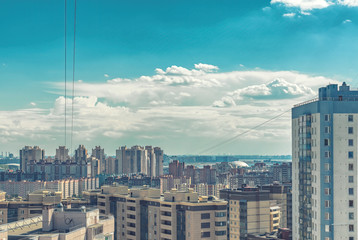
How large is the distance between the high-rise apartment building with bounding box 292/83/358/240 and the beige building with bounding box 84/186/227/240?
44.7 feet

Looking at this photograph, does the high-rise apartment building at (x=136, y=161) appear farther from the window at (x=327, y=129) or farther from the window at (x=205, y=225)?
the window at (x=327, y=129)

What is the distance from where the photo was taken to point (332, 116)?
33.1 m

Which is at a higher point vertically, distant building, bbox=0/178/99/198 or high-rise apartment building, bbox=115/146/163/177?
high-rise apartment building, bbox=115/146/163/177

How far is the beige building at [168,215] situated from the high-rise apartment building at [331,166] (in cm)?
1363

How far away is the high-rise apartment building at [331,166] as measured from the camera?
32.3 metres

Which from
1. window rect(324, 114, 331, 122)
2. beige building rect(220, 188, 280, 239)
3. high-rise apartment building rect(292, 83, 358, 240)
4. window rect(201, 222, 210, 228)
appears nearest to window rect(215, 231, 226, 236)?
window rect(201, 222, 210, 228)

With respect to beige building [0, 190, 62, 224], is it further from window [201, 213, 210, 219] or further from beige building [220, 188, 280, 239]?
beige building [220, 188, 280, 239]

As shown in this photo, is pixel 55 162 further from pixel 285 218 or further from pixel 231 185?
pixel 285 218

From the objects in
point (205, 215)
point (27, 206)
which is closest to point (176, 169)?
point (27, 206)

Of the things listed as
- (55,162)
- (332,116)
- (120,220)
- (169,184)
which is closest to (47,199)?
(120,220)

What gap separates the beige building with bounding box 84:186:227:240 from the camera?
4688cm

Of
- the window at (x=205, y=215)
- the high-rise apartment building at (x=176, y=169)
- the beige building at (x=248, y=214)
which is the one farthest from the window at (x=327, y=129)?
the high-rise apartment building at (x=176, y=169)

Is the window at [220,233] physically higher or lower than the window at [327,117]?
lower

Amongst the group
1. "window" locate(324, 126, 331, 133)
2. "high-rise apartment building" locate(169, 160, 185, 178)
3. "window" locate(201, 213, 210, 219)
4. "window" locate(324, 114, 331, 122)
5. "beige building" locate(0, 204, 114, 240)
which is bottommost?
"high-rise apartment building" locate(169, 160, 185, 178)
